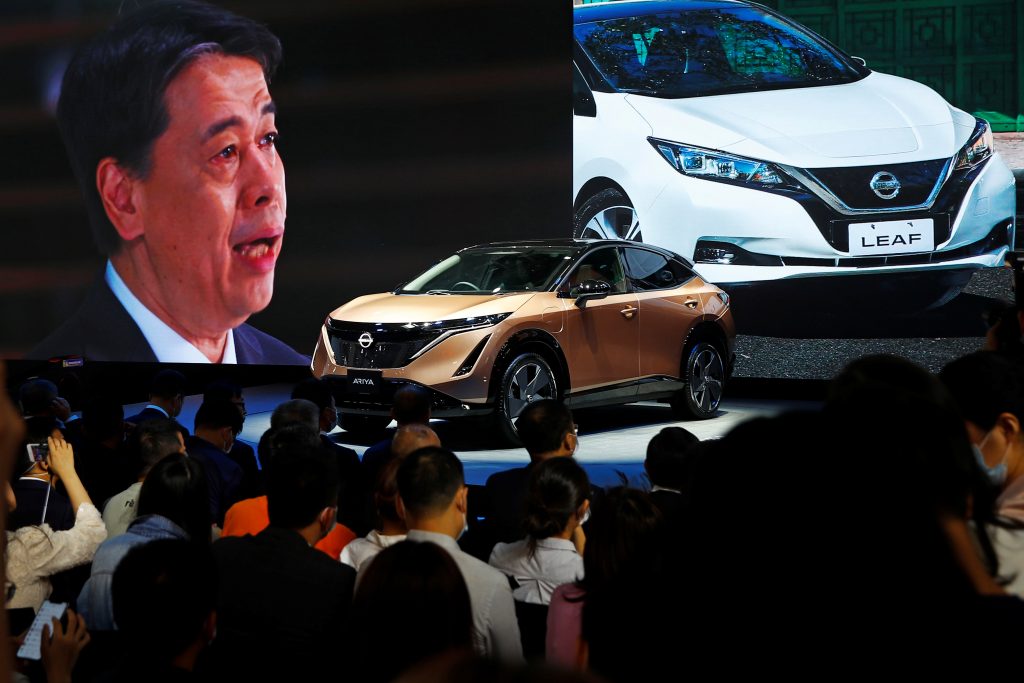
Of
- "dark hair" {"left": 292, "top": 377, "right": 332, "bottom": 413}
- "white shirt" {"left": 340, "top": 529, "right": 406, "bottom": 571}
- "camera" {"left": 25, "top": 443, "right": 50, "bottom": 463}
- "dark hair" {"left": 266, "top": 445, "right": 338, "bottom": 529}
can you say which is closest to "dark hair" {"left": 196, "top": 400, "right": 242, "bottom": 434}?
"camera" {"left": 25, "top": 443, "right": 50, "bottom": 463}

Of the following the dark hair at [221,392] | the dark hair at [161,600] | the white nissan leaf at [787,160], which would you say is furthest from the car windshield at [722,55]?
the dark hair at [161,600]

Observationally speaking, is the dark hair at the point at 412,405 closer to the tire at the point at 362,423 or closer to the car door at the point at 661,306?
the tire at the point at 362,423

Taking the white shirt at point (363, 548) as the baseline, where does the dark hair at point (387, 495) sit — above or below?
above

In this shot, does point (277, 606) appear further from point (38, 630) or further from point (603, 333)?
point (603, 333)

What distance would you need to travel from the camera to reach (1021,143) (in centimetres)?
814

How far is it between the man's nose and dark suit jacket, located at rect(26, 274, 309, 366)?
1152mm

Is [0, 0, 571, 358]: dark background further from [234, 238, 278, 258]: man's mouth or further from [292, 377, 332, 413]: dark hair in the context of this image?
[292, 377, 332, 413]: dark hair

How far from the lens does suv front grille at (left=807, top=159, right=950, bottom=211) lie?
8.30m

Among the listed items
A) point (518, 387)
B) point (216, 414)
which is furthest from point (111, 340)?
point (216, 414)

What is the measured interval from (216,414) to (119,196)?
6.75 meters

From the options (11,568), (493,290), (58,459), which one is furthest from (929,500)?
(493,290)

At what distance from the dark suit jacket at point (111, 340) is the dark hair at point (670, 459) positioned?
7448mm

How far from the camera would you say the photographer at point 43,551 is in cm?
331

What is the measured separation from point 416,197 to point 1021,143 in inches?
201
